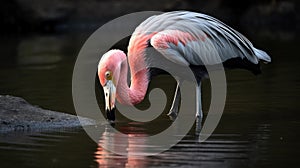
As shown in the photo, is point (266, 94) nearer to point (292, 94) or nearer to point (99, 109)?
point (292, 94)

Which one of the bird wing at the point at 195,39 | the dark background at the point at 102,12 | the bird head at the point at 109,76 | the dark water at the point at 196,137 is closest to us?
the dark water at the point at 196,137

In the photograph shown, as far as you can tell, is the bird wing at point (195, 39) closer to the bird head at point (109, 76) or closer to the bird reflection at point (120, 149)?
the bird head at point (109, 76)

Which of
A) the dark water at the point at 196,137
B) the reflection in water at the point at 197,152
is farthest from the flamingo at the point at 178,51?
the reflection in water at the point at 197,152

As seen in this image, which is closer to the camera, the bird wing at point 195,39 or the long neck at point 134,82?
the long neck at point 134,82

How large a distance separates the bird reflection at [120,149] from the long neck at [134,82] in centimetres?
42

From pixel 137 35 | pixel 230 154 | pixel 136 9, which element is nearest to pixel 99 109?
pixel 137 35

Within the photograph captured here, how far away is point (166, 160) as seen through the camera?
670 centimetres

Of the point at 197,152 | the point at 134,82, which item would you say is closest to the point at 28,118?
the point at 134,82

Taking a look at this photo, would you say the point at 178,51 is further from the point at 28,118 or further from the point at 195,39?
the point at 28,118

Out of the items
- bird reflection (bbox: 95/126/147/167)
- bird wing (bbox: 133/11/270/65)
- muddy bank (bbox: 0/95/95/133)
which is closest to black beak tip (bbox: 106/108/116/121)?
bird reflection (bbox: 95/126/147/167)

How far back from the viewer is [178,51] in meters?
9.12

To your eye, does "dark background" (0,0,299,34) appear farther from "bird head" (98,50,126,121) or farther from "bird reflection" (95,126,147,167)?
"bird reflection" (95,126,147,167)

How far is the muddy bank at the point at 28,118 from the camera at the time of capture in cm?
839

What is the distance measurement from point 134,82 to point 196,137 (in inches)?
52.8
